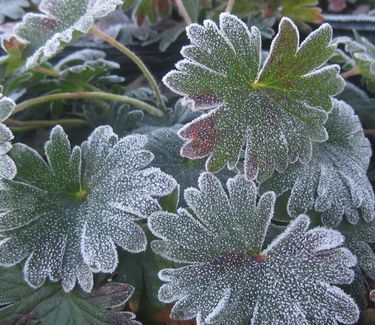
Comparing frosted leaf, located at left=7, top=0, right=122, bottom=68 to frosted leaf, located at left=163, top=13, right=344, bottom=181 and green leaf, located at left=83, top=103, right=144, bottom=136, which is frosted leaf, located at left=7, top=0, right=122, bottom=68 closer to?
green leaf, located at left=83, top=103, right=144, bottom=136

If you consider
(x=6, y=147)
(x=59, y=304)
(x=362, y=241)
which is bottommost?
(x=59, y=304)

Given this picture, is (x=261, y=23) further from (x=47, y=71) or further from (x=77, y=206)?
(x=77, y=206)

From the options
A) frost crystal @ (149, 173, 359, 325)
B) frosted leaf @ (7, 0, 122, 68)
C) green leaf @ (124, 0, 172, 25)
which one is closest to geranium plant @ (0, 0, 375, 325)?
frost crystal @ (149, 173, 359, 325)

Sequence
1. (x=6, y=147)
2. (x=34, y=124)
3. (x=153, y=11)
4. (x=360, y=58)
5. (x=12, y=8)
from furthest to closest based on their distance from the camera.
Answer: (x=153, y=11) → (x=12, y=8) → (x=34, y=124) → (x=360, y=58) → (x=6, y=147)

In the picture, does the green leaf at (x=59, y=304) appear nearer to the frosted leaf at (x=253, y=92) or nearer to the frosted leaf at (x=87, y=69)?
the frosted leaf at (x=253, y=92)

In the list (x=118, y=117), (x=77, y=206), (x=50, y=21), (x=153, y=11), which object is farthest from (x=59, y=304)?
(x=153, y=11)

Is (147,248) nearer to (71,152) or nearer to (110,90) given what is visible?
(71,152)

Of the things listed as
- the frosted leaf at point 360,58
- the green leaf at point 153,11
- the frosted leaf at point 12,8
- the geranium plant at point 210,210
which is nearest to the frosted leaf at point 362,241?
the geranium plant at point 210,210
